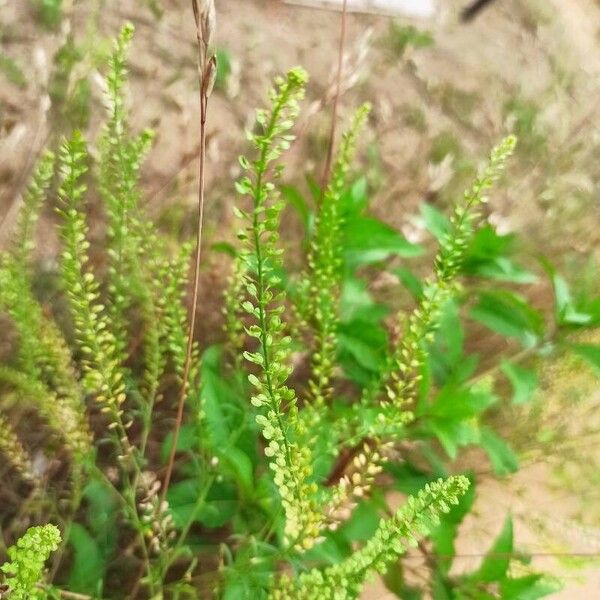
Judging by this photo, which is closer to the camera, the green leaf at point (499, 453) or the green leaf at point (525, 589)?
the green leaf at point (525, 589)

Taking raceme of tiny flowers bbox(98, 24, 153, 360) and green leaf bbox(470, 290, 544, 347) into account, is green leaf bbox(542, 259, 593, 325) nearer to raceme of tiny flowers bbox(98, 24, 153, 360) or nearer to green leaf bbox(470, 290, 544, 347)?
green leaf bbox(470, 290, 544, 347)

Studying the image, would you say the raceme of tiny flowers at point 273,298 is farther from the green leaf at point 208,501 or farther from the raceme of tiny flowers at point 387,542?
the green leaf at point 208,501

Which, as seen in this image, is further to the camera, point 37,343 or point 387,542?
point 37,343

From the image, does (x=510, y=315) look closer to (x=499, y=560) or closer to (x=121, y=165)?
(x=499, y=560)

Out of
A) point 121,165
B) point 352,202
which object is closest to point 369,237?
point 352,202

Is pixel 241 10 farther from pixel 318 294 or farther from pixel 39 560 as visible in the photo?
pixel 39 560

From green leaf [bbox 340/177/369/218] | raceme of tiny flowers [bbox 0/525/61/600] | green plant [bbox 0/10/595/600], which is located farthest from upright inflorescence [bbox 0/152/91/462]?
green leaf [bbox 340/177/369/218]

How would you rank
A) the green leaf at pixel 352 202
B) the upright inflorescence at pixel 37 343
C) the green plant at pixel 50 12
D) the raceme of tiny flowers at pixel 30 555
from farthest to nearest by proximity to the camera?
the green plant at pixel 50 12, the green leaf at pixel 352 202, the upright inflorescence at pixel 37 343, the raceme of tiny flowers at pixel 30 555

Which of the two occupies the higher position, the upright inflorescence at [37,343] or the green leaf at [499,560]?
the upright inflorescence at [37,343]

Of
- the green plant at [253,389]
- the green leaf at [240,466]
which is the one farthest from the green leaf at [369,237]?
the green leaf at [240,466]
